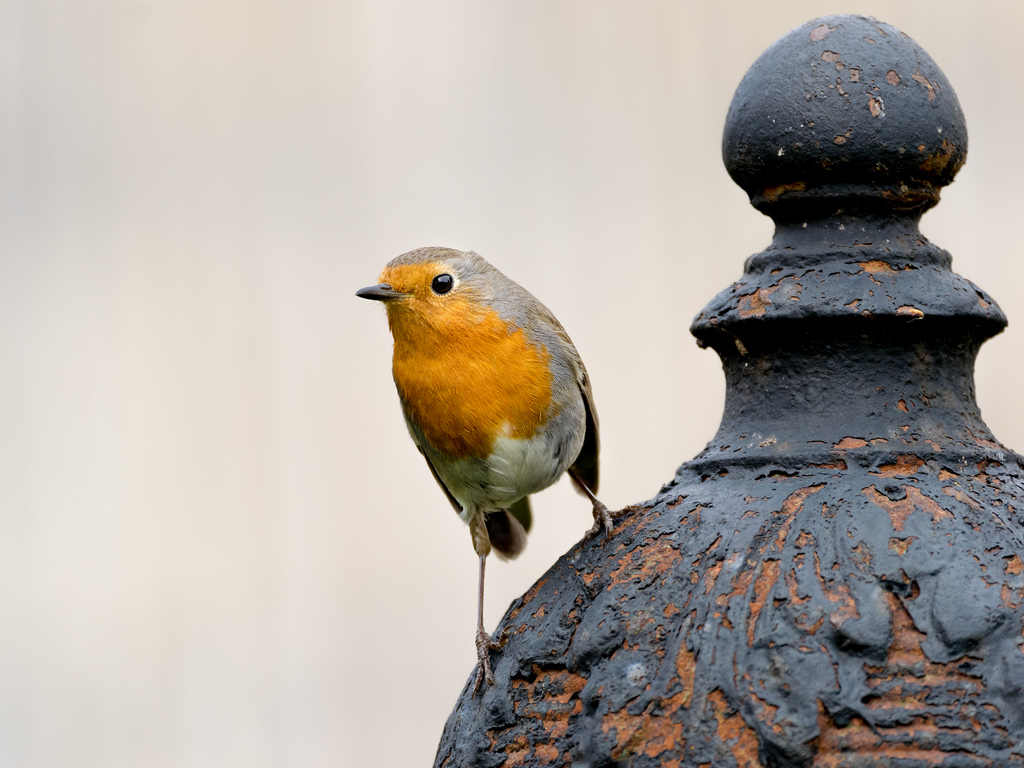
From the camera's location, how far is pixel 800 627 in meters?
1.36

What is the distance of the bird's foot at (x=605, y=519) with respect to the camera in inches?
72.7

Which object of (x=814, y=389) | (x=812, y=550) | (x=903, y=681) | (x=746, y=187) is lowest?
(x=903, y=681)

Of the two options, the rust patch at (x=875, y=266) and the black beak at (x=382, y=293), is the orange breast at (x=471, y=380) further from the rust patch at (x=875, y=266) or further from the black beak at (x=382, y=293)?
the rust patch at (x=875, y=266)

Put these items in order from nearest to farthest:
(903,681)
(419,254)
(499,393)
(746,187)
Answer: (903,681) < (746,187) < (499,393) < (419,254)

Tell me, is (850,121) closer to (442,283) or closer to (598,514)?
(598,514)

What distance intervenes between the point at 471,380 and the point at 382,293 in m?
0.32

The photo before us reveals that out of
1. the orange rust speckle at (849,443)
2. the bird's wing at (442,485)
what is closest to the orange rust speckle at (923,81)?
the orange rust speckle at (849,443)

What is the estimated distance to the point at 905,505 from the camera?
147cm

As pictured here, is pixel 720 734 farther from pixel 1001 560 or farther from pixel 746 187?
pixel 746 187

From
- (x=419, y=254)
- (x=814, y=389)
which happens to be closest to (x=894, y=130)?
(x=814, y=389)

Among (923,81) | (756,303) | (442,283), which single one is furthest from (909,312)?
(442,283)

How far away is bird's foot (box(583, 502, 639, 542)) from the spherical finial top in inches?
21.3

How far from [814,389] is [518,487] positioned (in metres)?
1.19

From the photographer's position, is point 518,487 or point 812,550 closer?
point 812,550
